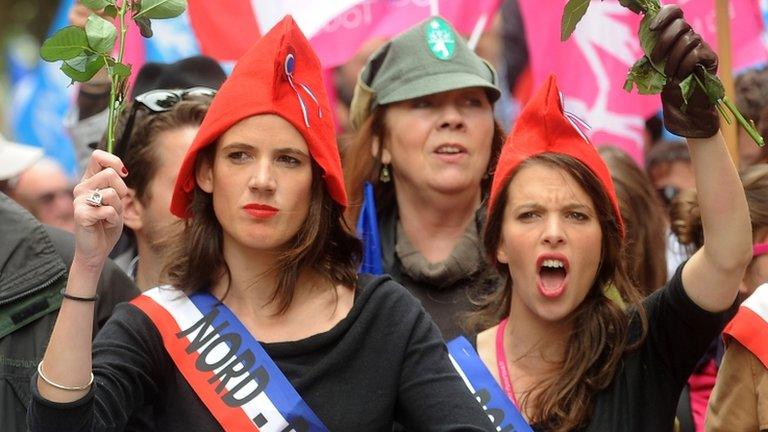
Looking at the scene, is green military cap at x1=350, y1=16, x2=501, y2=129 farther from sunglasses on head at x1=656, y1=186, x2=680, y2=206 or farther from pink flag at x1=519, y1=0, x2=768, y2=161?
sunglasses on head at x1=656, y1=186, x2=680, y2=206

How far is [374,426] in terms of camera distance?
401 centimetres

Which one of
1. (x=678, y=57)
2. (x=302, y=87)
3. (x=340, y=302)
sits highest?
(x=678, y=57)

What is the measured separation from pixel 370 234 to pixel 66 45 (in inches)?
79.5

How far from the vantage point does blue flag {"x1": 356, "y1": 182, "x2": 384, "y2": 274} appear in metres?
5.68

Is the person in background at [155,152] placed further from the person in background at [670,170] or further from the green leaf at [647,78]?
the person in background at [670,170]

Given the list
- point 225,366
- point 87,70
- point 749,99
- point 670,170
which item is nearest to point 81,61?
point 87,70

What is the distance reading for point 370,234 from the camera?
18.9ft

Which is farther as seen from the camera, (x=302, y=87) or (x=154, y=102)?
(x=154, y=102)

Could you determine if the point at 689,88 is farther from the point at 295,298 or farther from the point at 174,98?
the point at 174,98

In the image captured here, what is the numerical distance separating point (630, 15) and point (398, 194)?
1.94m

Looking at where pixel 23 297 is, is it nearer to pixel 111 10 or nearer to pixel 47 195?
pixel 111 10

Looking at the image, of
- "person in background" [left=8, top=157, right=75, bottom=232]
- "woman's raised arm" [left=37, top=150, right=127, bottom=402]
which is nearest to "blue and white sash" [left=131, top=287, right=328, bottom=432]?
"woman's raised arm" [left=37, top=150, right=127, bottom=402]

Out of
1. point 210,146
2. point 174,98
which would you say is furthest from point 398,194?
point 210,146

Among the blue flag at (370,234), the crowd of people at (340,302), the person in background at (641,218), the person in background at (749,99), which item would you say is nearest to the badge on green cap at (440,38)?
the blue flag at (370,234)
